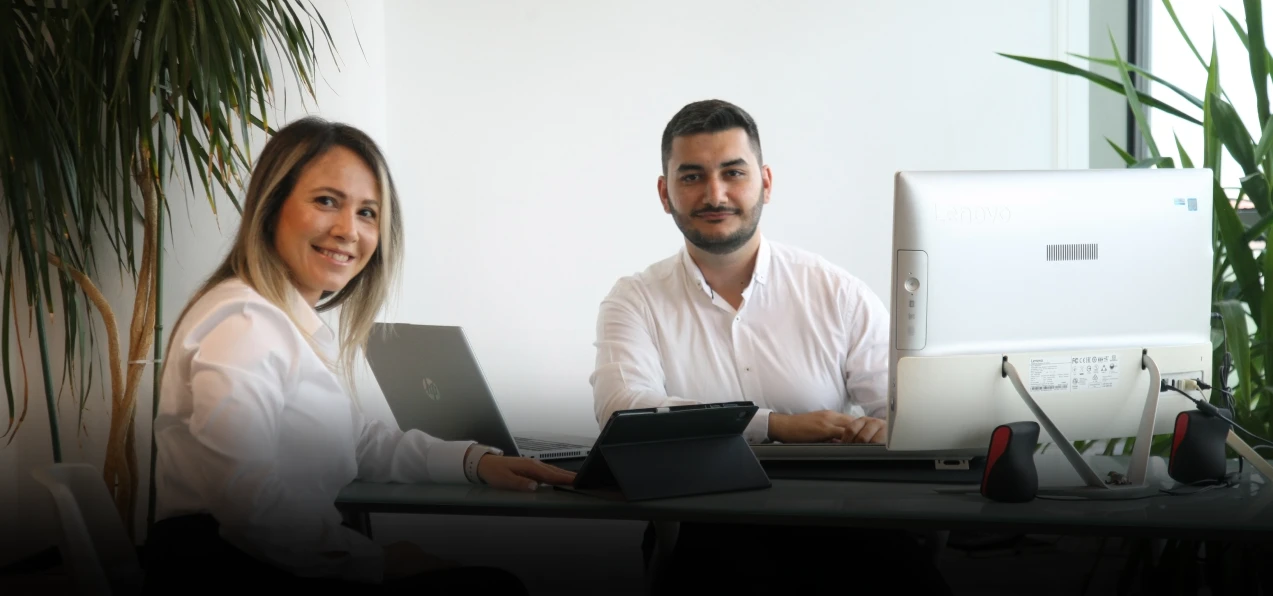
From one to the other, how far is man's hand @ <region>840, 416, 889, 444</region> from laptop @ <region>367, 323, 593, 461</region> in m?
0.48

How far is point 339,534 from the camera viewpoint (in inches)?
53.7

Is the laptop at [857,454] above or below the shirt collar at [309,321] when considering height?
below

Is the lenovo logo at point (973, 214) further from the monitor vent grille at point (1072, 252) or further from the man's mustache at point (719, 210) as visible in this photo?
the man's mustache at point (719, 210)

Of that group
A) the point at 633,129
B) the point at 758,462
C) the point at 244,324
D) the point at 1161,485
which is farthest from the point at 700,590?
the point at 633,129

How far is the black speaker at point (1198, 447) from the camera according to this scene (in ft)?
4.79

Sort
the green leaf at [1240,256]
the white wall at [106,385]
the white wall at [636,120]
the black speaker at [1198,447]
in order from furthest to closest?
the white wall at [636,120] < the white wall at [106,385] < the green leaf at [1240,256] < the black speaker at [1198,447]

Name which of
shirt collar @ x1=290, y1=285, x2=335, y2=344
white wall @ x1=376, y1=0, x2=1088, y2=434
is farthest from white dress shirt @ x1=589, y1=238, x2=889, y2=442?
white wall @ x1=376, y1=0, x2=1088, y2=434

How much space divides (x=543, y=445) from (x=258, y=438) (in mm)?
609

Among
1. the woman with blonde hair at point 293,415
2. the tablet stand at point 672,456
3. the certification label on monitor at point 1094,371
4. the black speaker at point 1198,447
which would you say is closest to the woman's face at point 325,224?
the woman with blonde hair at point 293,415

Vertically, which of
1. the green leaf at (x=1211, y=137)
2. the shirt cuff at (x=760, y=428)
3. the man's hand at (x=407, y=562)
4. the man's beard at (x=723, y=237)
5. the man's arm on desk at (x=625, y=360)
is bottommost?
the man's hand at (x=407, y=562)

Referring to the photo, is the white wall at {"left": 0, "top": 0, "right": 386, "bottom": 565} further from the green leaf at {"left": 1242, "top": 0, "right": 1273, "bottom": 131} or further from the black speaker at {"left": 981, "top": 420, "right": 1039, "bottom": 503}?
the green leaf at {"left": 1242, "top": 0, "right": 1273, "bottom": 131}

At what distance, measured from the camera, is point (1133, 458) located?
4.83 ft

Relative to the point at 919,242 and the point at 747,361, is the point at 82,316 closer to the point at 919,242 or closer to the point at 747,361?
the point at 747,361

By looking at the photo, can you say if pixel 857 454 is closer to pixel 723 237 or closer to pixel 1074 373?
pixel 1074 373
